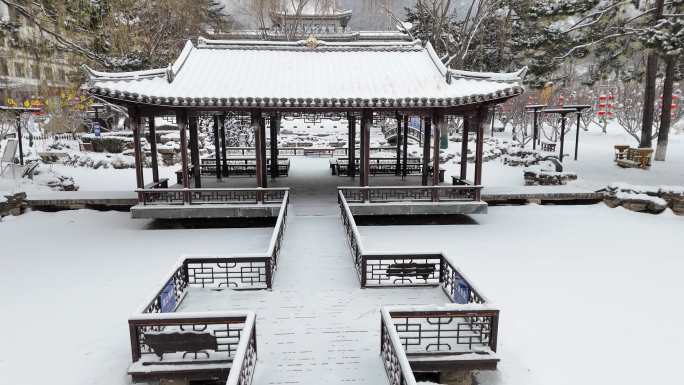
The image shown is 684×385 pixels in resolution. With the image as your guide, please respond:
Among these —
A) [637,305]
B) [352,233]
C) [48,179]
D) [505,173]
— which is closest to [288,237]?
[352,233]

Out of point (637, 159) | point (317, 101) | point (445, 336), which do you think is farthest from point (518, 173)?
point (445, 336)

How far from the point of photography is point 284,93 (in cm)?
1224

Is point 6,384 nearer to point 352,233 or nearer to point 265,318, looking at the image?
point 265,318

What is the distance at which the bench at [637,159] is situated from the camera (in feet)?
66.1

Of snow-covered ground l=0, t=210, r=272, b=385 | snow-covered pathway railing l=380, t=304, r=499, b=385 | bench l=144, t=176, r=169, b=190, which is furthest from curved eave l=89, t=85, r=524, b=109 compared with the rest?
snow-covered pathway railing l=380, t=304, r=499, b=385

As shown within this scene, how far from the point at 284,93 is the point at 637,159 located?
17347 millimetres

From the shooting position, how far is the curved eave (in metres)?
11.3

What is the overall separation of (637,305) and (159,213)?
1111 centimetres

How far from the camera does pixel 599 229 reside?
1256 centimetres

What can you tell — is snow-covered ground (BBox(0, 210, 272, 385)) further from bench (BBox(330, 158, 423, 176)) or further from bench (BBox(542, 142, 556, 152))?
bench (BBox(542, 142, 556, 152))

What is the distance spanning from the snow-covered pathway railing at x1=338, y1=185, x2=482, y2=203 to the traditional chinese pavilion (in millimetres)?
170

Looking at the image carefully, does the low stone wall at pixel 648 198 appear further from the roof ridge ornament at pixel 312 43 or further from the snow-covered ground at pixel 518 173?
the roof ridge ornament at pixel 312 43

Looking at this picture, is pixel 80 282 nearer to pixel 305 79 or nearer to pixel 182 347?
pixel 182 347

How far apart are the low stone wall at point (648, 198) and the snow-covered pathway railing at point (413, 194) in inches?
215
